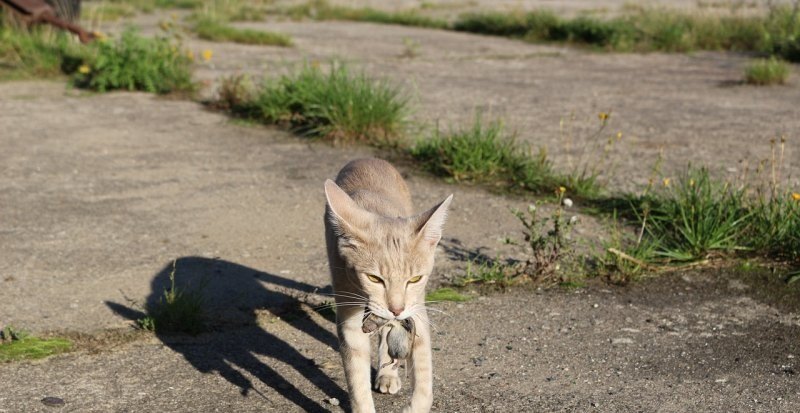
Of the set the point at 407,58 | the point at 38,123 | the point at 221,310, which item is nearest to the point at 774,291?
the point at 221,310

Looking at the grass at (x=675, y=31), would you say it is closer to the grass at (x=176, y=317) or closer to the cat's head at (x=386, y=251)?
the grass at (x=176, y=317)

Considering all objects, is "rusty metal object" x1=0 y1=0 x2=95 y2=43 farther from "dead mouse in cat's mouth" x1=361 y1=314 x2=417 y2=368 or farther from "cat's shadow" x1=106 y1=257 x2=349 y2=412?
"dead mouse in cat's mouth" x1=361 y1=314 x2=417 y2=368

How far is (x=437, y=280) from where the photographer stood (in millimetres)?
5176

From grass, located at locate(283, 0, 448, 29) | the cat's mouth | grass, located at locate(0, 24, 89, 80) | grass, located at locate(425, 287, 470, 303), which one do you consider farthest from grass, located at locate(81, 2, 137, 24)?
the cat's mouth

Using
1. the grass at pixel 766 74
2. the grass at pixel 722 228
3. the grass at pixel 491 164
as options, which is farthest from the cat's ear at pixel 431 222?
the grass at pixel 766 74

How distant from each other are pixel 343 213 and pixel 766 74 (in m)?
8.93

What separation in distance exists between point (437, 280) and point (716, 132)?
14.9 ft

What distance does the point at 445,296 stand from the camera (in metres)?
4.93

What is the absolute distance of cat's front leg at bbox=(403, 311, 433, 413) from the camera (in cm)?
363

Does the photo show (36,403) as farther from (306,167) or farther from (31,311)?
(306,167)

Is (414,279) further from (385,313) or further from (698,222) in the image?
(698,222)

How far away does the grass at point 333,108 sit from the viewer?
319 inches

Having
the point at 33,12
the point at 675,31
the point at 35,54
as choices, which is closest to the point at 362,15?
the point at 675,31

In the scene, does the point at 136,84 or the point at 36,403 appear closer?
the point at 36,403
